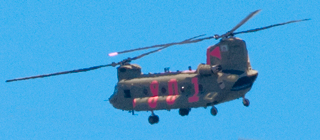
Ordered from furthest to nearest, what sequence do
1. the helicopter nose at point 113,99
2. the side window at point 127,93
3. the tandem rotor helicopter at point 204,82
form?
the helicopter nose at point 113,99 < the side window at point 127,93 < the tandem rotor helicopter at point 204,82

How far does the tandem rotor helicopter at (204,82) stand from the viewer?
6869 cm

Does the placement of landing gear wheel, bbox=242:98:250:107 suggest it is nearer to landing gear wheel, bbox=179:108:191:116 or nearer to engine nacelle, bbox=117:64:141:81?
landing gear wheel, bbox=179:108:191:116

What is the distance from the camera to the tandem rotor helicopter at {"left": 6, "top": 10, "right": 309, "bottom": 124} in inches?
2704

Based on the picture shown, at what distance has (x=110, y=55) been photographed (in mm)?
71000

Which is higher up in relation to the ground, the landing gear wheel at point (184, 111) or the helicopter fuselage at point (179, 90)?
the helicopter fuselage at point (179, 90)

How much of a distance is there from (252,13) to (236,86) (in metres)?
5.65

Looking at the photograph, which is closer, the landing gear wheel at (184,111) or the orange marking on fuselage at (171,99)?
the orange marking on fuselage at (171,99)

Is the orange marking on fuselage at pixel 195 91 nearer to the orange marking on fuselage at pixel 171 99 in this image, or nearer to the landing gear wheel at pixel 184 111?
the orange marking on fuselage at pixel 171 99

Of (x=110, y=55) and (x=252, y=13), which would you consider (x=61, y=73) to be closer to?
(x=110, y=55)

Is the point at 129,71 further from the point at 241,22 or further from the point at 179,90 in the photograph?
the point at 241,22

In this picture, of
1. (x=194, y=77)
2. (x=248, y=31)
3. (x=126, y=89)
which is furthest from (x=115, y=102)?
(x=248, y=31)

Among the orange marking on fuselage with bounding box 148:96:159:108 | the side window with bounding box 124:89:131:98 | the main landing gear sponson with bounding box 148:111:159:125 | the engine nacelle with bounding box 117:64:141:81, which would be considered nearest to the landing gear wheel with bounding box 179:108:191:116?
the orange marking on fuselage with bounding box 148:96:159:108

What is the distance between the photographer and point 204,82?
6956 centimetres

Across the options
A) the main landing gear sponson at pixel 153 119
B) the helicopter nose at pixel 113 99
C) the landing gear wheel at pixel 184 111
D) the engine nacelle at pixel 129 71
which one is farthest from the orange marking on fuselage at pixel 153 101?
the helicopter nose at pixel 113 99
